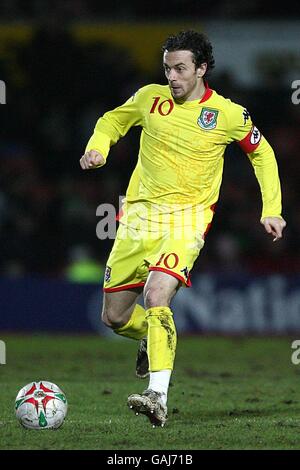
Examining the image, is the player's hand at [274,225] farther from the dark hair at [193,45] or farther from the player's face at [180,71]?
the dark hair at [193,45]

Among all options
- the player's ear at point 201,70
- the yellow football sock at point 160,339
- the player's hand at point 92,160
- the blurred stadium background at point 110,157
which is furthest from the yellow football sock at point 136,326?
the blurred stadium background at point 110,157

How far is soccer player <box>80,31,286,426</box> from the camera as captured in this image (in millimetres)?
6836

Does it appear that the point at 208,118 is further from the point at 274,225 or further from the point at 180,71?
the point at 274,225

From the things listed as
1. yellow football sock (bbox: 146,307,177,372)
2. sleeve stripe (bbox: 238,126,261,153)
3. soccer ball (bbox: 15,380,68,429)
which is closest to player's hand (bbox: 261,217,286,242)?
sleeve stripe (bbox: 238,126,261,153)

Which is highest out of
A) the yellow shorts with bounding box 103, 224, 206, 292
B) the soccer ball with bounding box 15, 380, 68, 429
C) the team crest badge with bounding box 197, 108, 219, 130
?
the team crest badge with bounding box 197, 108, 219, 130

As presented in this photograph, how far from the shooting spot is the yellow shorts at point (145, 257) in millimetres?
6715

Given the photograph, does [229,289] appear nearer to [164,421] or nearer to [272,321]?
[272,321]

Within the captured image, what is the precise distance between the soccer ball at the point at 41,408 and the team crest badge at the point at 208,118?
2.12 metres

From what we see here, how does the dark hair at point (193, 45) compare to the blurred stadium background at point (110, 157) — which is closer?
the dark hair at point (193, 45)

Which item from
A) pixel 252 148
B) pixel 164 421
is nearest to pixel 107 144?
pixel 252 148

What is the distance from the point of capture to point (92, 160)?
6676mm

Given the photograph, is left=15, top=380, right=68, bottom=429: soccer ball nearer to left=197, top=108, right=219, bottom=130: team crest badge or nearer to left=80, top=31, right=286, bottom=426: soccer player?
left=80, top=31, right=286, bottom=426: soccer player

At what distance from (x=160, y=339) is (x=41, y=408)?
2.85 ft

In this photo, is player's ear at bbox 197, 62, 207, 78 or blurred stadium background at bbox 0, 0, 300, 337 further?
blurred stadium background at bbox 0, 0, 300, 337
